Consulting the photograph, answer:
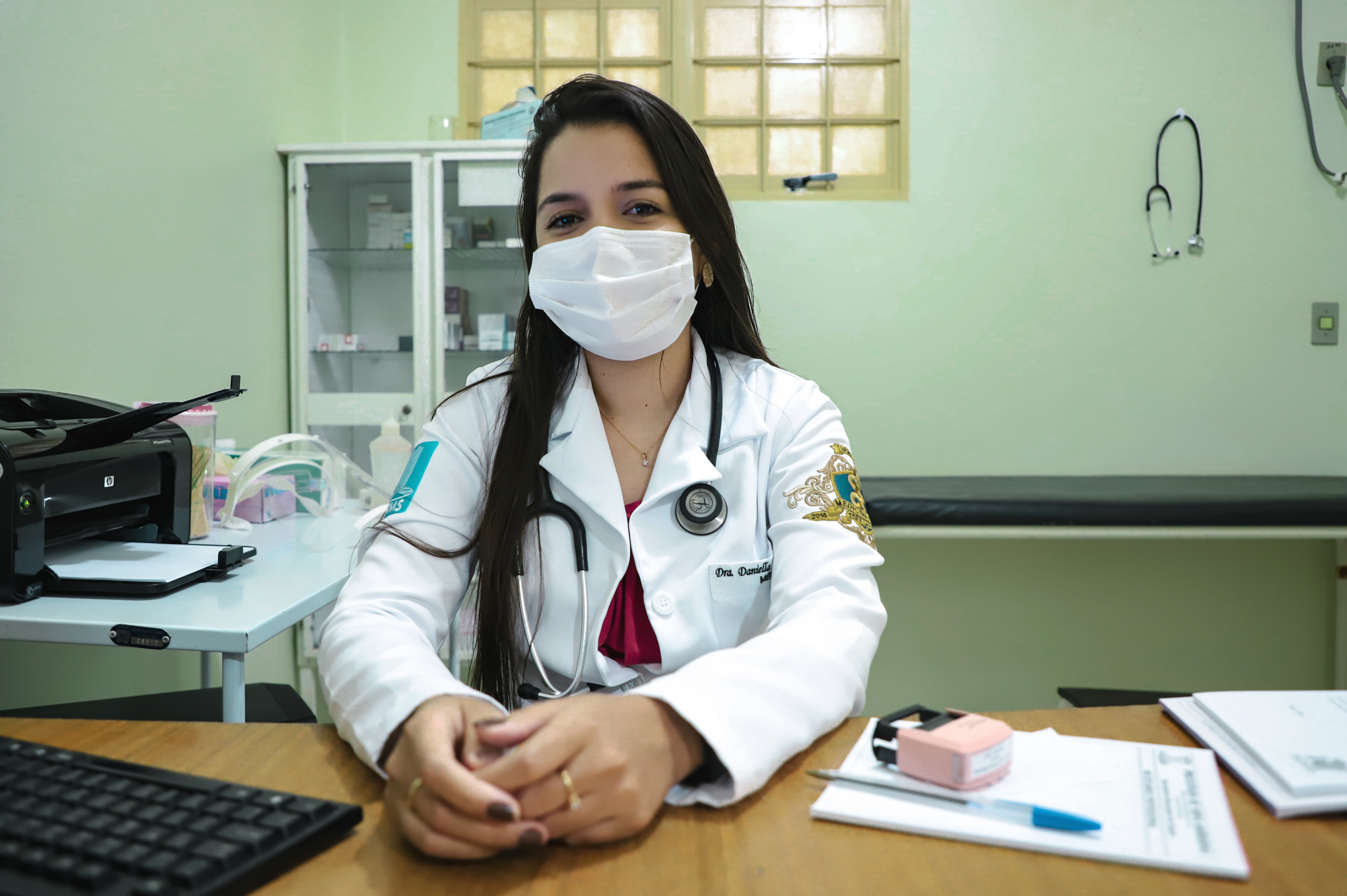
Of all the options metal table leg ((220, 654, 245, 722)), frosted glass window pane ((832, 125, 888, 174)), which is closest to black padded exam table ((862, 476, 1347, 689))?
frosted glass window pane ((832, 125, 888, 174))

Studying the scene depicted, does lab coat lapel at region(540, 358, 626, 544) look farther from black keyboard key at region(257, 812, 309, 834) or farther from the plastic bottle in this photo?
the plastic bottle

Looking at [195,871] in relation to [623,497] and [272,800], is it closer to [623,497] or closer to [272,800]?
[272,800]

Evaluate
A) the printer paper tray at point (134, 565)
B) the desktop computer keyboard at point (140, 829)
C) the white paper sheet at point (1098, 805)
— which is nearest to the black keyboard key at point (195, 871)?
the desktop computer keyboard at point (140, 829)

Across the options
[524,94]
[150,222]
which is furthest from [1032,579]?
[150,222]

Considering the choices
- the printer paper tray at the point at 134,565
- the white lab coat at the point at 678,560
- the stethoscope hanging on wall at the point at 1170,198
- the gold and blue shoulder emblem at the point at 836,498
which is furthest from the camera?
the stethoscope hanging on wall at the point at 1170,198

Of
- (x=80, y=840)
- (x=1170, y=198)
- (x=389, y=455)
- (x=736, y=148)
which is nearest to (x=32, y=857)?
(x=80, y=840)

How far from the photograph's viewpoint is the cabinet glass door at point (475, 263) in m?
2.54

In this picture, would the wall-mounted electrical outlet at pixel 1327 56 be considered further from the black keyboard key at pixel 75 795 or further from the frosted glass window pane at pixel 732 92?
the black keyboard key at pixel 75 795

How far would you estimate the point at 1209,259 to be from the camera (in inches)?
103

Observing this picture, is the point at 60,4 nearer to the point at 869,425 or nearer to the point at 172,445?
the point at 172,445

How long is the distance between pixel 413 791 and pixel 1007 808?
41 cm

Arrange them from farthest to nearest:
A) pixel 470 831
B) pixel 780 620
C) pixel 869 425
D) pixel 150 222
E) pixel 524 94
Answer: pixel 869 425 → pixel 524 94 → pixel 150 222 → pixel 780 620 → pixel 470 831

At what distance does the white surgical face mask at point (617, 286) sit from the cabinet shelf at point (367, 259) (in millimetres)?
1762

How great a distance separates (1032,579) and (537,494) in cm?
215
